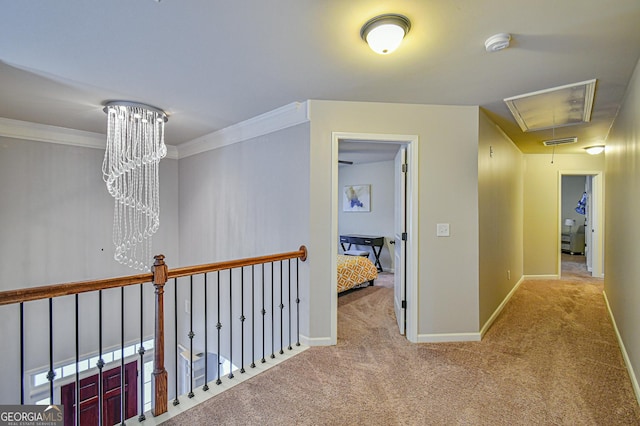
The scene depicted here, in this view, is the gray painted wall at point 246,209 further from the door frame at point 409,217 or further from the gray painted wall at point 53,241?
the gray painted wall at point 53,241

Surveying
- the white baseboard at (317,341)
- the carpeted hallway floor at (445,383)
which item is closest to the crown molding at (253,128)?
the white baseboard at (317,341)

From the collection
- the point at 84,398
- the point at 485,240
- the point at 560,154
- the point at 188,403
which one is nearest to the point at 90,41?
the point at 188,403

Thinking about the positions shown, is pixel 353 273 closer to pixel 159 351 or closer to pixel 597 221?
pixel 159 351

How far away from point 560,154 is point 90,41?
690cm

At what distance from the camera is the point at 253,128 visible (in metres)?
3.57

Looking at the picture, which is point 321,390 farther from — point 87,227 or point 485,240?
point 87,227

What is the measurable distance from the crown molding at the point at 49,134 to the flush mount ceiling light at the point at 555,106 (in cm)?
485

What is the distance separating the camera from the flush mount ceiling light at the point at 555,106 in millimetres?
2646

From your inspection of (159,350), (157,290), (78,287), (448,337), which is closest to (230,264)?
(157,290)

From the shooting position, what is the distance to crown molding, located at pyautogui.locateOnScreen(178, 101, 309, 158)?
305cm

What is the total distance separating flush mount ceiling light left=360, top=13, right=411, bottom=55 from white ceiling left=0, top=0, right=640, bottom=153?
44 millimetres

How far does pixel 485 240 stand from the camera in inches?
128

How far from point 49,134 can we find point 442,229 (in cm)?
463

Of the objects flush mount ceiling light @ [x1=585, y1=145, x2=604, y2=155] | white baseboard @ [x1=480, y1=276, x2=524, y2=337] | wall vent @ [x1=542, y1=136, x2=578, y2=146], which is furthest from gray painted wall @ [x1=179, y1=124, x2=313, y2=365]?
flush mount ceiling light @ [x1=585, y1=145, x2=604, y2=155]
